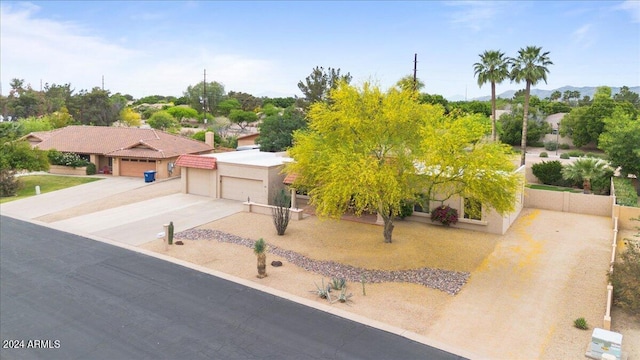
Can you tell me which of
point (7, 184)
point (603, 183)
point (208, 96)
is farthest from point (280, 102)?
point (603, 183)

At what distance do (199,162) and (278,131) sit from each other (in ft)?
59.5

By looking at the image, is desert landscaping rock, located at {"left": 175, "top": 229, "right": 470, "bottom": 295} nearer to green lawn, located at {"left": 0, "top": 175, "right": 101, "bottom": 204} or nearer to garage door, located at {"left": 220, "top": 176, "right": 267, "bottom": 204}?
garage door, located at {"left": 220, "top": 176, "right": 267, "bottom": 204}

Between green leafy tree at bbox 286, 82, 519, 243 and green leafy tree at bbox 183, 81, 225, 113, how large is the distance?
111231mm

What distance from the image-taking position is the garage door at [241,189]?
1223 inches

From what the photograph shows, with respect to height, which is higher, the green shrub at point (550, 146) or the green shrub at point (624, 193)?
the green shrub at point (550, 146)

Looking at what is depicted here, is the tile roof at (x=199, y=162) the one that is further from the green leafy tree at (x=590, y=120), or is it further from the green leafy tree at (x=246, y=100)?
the green leafy tree at (x=246, y=100)

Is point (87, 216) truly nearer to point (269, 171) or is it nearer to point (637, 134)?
point (269, 171)

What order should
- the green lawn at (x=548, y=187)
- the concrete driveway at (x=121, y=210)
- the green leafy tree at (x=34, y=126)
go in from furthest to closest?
the green leafy tree at (x=34, y=126), the green lawn at (x=548, y=187), the concrete driveway at (x=121, y=210)

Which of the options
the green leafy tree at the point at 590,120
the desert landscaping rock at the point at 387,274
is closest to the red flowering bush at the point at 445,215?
the desert landscaping rock at the point at 387,274

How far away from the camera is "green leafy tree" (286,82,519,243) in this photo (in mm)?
17719

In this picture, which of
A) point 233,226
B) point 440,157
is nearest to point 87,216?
point 233,226

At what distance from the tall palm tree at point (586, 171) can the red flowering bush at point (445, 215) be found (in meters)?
15.7

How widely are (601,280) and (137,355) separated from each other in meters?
17.0

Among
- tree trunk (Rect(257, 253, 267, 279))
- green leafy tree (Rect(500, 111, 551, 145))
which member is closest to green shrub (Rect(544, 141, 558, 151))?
green leafy tree (Rect(500, 111, 551, 145))
